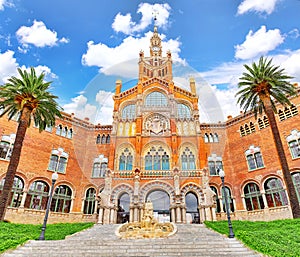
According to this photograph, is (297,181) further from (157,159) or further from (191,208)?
(157,159)

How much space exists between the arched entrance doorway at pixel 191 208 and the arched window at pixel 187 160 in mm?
3422

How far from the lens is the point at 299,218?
1568cm

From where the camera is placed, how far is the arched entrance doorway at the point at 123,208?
83.6 ft

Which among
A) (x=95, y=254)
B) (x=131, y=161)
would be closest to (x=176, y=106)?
(x=131, y=161)

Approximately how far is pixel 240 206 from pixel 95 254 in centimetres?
2067

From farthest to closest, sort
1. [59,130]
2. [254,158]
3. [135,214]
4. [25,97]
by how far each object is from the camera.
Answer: [59,130]
[254,158]
[135,214]
[25,97]

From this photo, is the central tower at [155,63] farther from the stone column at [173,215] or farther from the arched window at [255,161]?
the stone column at [173,215]

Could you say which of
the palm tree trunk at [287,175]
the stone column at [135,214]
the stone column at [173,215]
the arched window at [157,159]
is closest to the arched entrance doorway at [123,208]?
the stone column at [135,214]

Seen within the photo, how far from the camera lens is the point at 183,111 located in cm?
3206

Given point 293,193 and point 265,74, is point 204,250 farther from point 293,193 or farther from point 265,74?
point 265,74

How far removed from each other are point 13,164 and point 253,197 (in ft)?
82.4

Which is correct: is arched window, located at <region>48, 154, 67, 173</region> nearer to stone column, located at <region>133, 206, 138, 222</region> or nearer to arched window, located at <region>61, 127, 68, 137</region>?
arched window, located at <region>61, 127, 68, 137</region>

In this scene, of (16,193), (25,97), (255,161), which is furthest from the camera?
(255,161)

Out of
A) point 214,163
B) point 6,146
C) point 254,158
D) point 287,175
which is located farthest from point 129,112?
point 287,175
